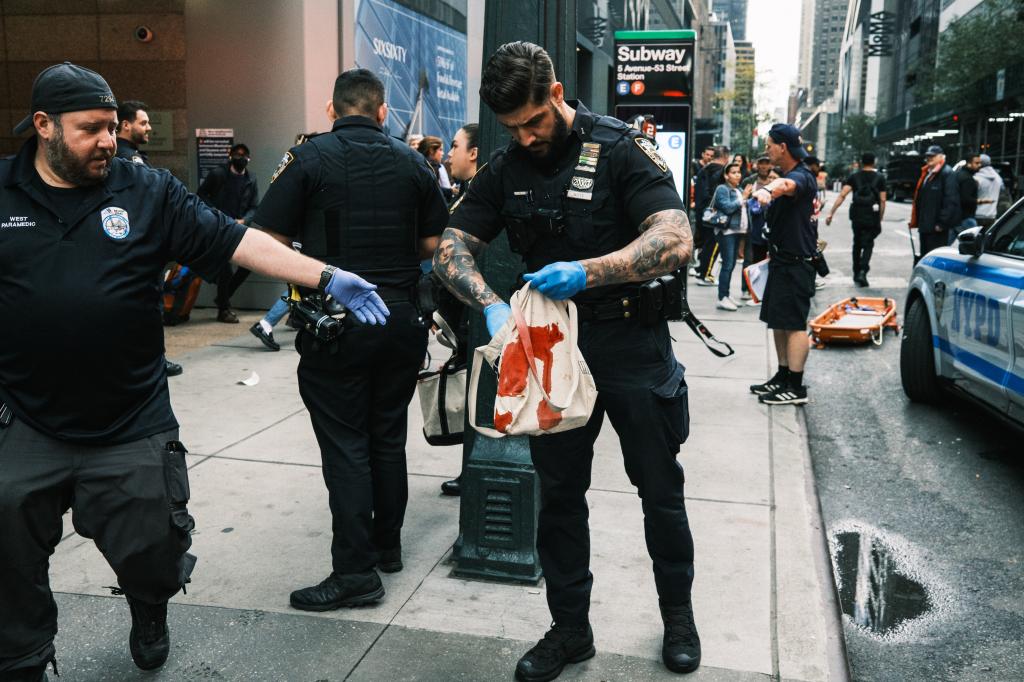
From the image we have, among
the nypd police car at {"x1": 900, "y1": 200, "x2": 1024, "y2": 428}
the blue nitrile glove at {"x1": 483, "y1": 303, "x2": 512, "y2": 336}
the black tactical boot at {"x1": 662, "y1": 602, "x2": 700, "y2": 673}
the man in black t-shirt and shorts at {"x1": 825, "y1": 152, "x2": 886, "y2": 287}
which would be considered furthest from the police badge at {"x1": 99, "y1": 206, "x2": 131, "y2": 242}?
the man in black t-shirt and shorts at {"x1": 825, "y1": 152, "x2": 886, "y2": 287}

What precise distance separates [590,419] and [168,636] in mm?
1644

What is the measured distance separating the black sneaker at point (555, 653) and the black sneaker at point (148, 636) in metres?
1.20

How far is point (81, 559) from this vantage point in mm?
4289

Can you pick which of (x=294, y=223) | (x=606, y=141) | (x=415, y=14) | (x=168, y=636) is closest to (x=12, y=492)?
(x=168, y=636)

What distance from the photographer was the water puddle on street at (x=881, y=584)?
12.9 ft

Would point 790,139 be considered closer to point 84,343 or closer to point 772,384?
point 772,384

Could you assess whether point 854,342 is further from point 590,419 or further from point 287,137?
point 590,419

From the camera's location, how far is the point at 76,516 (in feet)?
9.67

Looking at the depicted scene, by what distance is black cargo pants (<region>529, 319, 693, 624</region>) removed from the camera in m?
3.16

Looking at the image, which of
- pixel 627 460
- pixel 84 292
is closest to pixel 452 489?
pixel 627 460

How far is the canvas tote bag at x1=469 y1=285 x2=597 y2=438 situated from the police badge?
43.3 inches

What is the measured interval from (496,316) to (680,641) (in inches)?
51.3

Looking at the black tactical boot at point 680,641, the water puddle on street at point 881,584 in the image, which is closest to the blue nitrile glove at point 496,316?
the black tactical boot at point 680,641

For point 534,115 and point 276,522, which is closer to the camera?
point 534,115
